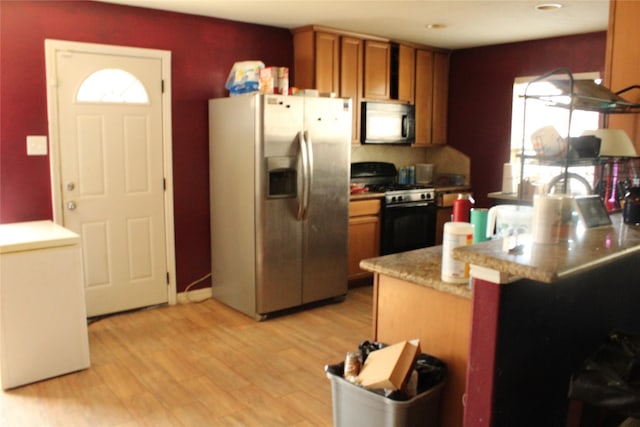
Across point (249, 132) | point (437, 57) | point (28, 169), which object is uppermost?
point (437, 57)

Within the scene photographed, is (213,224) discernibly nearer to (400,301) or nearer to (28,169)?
(28,169)

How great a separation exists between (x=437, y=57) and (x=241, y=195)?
299cm

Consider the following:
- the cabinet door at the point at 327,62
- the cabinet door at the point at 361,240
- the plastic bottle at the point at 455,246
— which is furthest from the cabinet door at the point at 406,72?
the plastic bottle at the point at 455,246

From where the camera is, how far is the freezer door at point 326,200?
421cm

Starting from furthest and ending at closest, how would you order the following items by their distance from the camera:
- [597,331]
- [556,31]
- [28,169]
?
[556,31] < [28,169] < [597,331]

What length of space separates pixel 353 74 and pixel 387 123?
64 centimetres

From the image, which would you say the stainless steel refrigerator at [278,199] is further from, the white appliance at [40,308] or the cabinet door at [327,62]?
the white appliance at [40,308]

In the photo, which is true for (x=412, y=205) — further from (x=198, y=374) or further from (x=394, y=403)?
(x=394, y=403)

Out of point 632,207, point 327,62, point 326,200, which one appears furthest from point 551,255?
point 327,62

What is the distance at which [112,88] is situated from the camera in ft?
13.0

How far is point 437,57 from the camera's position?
5.84 meters

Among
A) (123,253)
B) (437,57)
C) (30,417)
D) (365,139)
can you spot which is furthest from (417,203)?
(30,417)

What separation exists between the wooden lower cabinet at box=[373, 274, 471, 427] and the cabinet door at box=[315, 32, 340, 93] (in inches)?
118

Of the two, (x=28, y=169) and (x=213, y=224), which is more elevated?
(x=28, y=169)
